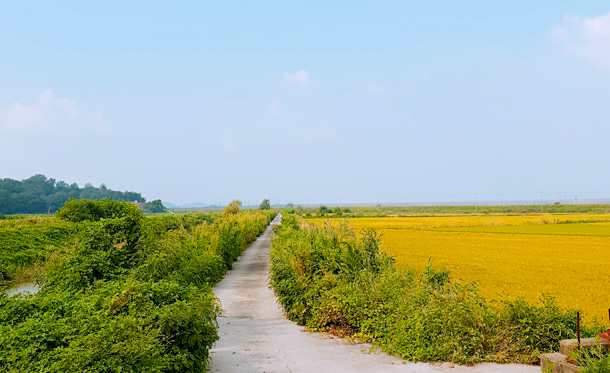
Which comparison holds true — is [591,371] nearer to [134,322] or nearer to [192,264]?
[134,322]

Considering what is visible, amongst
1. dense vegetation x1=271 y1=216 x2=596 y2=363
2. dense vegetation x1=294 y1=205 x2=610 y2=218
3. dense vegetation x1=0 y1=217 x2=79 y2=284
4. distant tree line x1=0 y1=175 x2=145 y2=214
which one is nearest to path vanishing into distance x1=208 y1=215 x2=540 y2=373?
dense vegetation x1=271 y1=216 x2=596 y2=363

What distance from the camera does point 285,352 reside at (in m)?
Answer: 7.23

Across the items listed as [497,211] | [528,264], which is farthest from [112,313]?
[497,211]

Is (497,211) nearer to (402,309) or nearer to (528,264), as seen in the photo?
(528,264)

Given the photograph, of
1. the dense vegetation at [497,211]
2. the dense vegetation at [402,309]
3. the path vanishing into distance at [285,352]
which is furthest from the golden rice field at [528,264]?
the dense vegetation at [497,211]

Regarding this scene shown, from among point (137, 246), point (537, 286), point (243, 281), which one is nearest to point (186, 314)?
point (137, 246)

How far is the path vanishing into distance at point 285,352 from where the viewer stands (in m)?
6.42

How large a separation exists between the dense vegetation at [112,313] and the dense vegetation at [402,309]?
2929 mm

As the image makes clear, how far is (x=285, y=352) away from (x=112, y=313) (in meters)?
3.06

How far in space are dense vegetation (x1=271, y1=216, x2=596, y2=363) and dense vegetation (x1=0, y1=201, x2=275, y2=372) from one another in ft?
9.61

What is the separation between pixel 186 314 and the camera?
520 centimetres

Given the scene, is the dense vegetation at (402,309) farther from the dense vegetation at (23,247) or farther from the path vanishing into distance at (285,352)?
the dense vegetation at (23,247)

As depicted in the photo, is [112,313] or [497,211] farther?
[497,211]

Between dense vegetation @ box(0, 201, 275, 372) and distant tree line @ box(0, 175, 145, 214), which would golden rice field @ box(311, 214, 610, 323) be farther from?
distant tree line @ box(0, 175, 145, 214)
